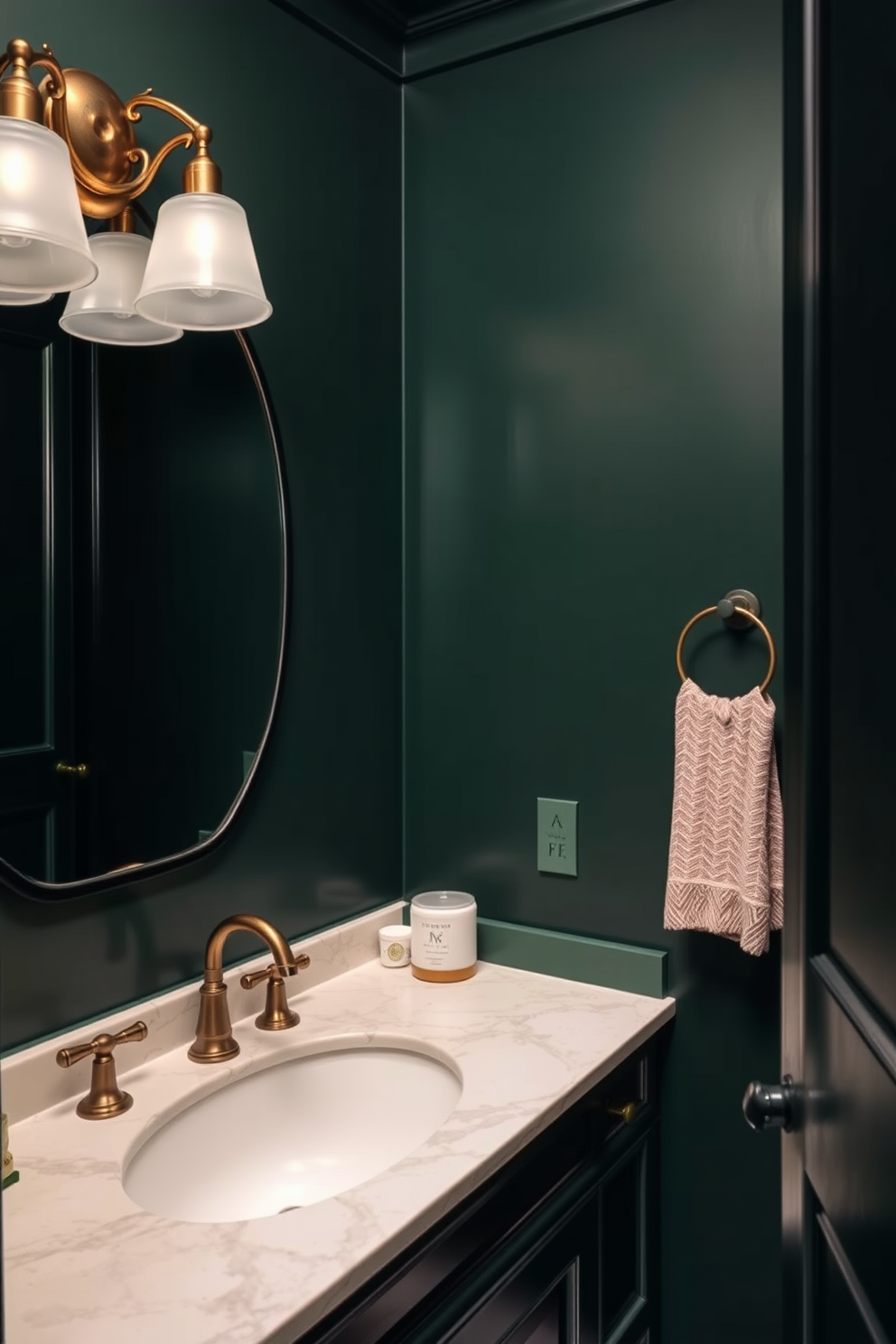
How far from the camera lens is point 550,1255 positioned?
1199 millimetres

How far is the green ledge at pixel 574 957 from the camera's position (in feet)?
4.96

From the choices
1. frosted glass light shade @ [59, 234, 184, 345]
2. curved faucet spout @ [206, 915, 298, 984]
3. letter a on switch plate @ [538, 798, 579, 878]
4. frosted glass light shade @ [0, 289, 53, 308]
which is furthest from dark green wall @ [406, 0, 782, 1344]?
frosted glass light shade @ [0, 289, 53, 308]

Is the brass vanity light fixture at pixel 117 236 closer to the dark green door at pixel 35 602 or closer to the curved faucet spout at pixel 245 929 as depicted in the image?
the dark green door at pixel 35 602

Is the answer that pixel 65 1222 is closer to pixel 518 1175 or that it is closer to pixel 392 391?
pixel 518 1175

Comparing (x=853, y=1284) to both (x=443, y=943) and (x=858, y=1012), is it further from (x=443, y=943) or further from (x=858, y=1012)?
(x=443, y=943)

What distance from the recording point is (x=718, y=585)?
4.84 ft

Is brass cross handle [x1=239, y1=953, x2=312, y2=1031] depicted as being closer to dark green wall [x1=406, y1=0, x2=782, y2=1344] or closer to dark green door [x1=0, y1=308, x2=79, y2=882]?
dark green door [x1=0, y1=308, x2=79, y2=882]

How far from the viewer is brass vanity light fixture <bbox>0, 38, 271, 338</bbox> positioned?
1011mm

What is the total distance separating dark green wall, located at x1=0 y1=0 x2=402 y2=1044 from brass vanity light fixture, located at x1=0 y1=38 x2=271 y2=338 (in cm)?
7

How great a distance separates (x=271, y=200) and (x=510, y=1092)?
125 cm

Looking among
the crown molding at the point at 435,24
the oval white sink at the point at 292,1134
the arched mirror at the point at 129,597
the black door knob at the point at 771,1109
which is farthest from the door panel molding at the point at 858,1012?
the crown molding at the point at 435,24

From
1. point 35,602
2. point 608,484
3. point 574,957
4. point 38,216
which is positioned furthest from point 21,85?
point 574,957

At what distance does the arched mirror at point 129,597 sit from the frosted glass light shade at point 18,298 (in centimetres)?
5

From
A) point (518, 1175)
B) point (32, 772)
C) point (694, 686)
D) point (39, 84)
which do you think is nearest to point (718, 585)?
point (694, 686)
